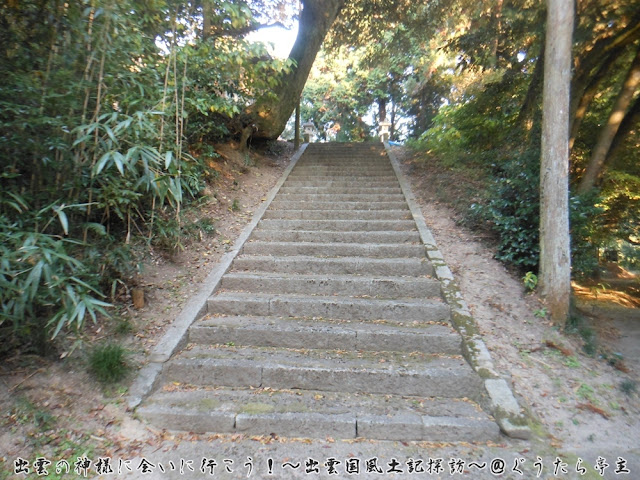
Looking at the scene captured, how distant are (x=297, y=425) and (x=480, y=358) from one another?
1598 millimetres

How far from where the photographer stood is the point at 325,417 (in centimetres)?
257

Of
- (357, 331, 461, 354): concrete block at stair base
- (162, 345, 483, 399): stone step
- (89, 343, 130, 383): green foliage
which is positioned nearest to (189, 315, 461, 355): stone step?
(357, 331, 461, 354): concrete block at stair base

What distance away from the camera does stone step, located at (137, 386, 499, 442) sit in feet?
8.25

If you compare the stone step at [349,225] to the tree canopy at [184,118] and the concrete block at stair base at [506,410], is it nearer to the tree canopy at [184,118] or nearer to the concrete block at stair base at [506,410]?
the tree canopy at [184,118]

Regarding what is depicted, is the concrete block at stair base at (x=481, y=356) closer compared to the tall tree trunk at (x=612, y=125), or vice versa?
the concrete block at stair base at (x=481, y=356)

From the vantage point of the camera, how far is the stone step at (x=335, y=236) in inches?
196

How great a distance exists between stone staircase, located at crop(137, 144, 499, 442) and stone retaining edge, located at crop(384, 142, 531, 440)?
0.07m

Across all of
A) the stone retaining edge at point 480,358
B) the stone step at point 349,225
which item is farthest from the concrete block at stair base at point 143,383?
the stone step at point 349,225

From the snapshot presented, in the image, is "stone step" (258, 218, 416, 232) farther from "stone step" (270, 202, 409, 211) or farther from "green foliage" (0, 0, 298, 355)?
"green foliage" (0, 0, 298, 355)

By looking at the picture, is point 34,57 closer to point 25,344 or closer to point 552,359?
point 25,344

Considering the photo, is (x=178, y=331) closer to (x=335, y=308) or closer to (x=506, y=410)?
(x=335, y=308)

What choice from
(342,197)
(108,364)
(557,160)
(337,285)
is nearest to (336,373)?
(337,285)

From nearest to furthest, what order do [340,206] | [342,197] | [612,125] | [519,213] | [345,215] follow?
[519,213] < [345,215] < [612,125] < [340,206] < [342,197]

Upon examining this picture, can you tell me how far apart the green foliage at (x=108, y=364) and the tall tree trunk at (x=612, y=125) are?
6.51 metres
